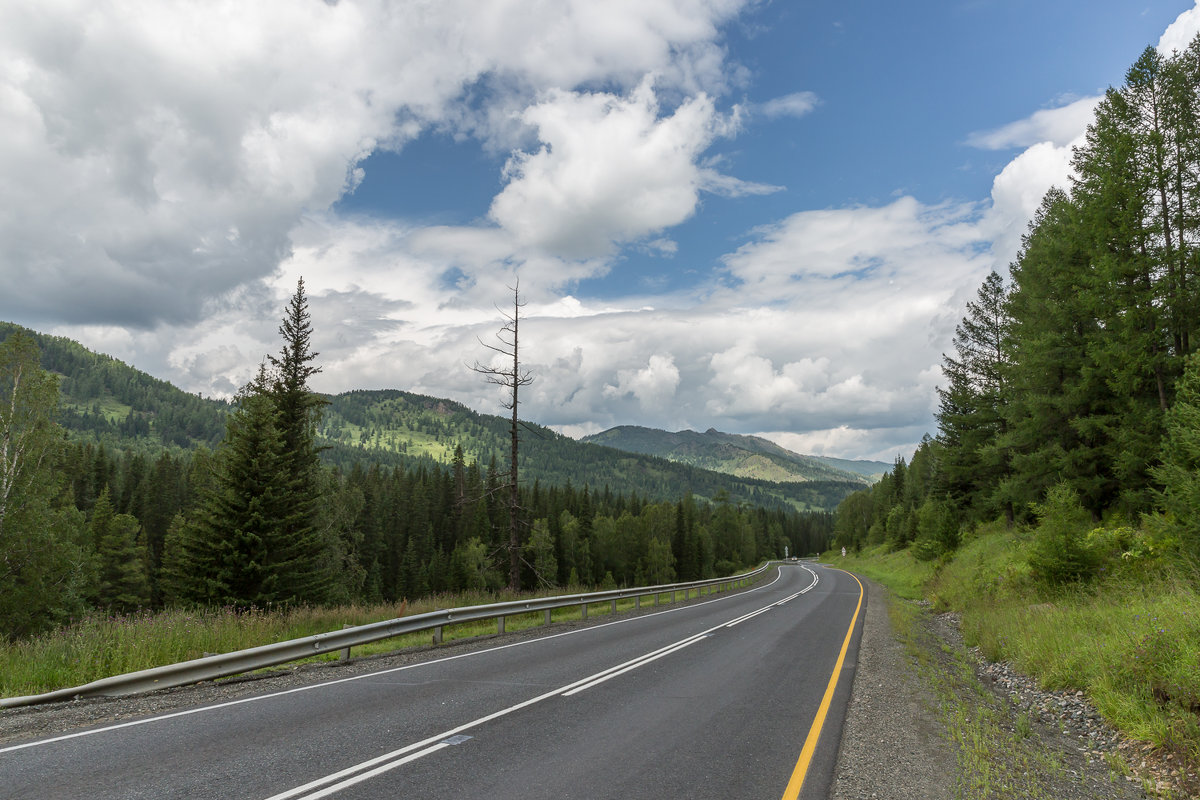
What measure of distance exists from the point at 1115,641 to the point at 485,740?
31.3ft

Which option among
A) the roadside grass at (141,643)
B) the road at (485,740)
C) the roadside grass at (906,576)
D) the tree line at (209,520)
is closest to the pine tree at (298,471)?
the tree line at (209,520)

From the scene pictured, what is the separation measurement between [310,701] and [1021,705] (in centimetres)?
1038

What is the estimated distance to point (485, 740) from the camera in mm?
6098

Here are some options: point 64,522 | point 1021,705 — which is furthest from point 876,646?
point 64,522

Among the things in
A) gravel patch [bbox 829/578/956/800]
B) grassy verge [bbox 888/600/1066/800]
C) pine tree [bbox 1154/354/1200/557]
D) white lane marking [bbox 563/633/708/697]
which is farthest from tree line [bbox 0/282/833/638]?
pine tree [bbox 1154/354/1200/557]

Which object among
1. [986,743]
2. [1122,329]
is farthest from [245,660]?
[1122,329]

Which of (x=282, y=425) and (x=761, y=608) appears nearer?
(x=761, y=608)

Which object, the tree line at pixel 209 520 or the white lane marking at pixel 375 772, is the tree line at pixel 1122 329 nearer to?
the white lane marking at pixel 375 772

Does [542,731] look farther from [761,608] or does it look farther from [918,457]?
[918,457]

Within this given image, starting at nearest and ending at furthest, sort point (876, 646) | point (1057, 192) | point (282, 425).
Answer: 1. point (876, 646)
2. point (282, 425)
3. point (1057, 192)

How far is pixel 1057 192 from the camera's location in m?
28.6

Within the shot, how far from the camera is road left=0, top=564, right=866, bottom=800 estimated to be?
4.90 metres

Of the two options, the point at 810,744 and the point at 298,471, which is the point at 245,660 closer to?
the point at 810,744

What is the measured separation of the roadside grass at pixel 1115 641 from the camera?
21.9 ft
